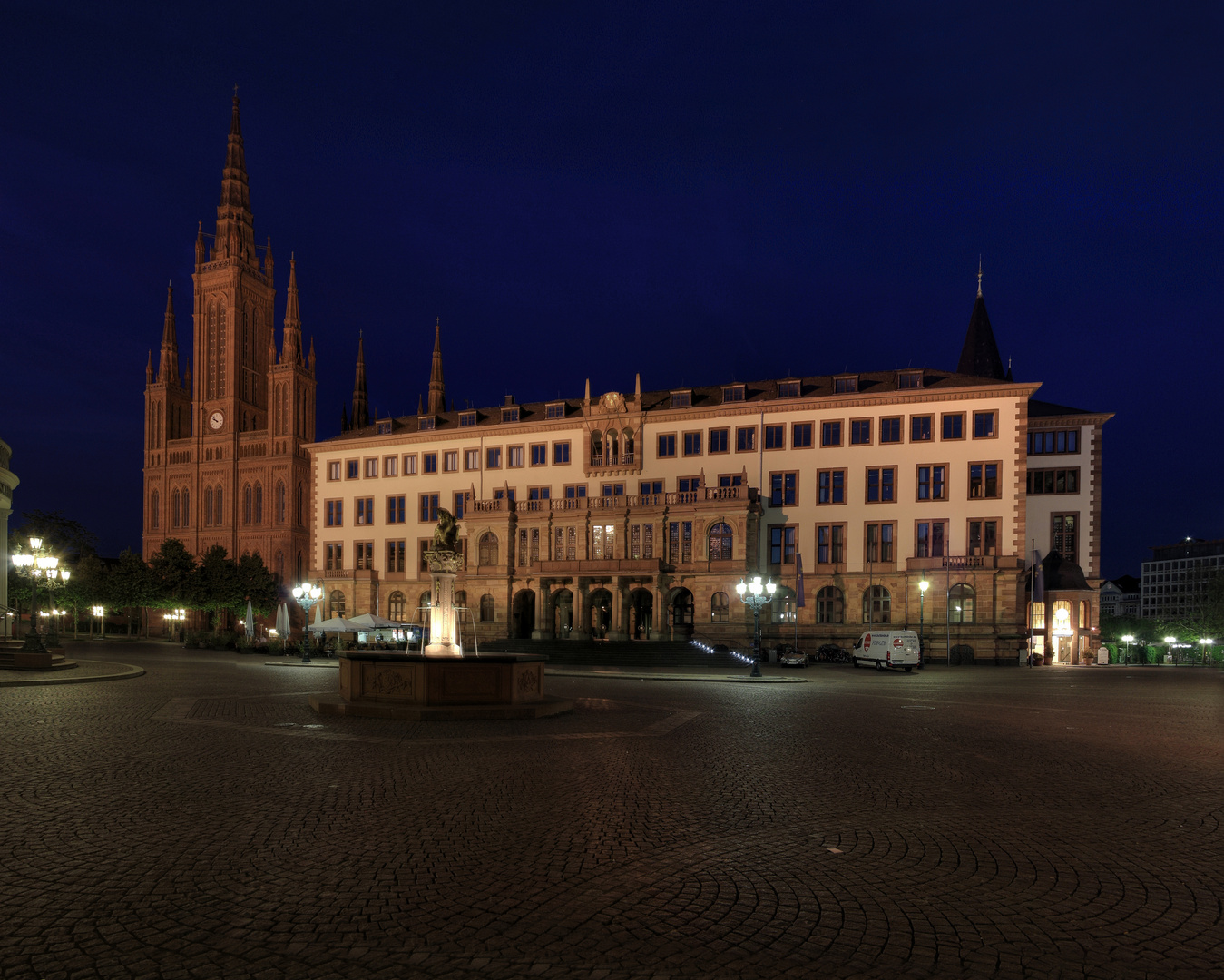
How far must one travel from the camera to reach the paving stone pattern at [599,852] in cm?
616

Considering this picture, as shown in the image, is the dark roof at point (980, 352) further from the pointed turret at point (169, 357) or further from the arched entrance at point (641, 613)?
the pointed turret at point (169, 357)

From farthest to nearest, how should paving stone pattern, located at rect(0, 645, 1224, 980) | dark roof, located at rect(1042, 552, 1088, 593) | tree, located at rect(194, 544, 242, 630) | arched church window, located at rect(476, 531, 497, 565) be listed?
1. tree, located at rect(194, 544, 242, 630)
2. arched church window, located at rect(476, 531, 497, 565)
3. dark roof, located at rect(1042, 552, 1088, 593)
4. paving stone pattern, located at rect(0, 645, 1224, 980)

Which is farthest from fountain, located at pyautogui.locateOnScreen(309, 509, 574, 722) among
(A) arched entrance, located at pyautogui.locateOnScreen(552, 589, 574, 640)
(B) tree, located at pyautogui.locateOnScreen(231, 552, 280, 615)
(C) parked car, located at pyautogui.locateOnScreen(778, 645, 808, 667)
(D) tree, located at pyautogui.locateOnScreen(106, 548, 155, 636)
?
(D) tree, located at pyautogui.locateOnScreen(106, 548, 155, 636)

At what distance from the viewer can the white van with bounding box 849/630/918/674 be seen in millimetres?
42531

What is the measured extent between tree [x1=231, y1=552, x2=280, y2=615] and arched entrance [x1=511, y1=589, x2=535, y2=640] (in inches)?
1235

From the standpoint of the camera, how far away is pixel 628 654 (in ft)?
156

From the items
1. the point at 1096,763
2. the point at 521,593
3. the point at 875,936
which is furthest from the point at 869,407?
the point at 875,936

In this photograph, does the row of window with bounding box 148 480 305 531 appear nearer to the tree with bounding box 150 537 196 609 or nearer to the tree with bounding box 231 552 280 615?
the tree with bounding box 231 552 280 615

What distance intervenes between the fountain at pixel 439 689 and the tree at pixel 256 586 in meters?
64.9

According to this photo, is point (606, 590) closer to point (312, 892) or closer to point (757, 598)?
point (757, 598)

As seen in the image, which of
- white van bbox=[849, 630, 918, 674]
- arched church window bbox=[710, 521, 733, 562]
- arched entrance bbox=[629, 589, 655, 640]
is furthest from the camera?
arched entrance bbox=[629, 589, 655, 640]

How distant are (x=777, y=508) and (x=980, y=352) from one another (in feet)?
102

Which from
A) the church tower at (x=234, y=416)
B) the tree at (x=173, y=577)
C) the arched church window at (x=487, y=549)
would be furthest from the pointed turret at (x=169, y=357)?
the arched church window at (x=487, y=549)

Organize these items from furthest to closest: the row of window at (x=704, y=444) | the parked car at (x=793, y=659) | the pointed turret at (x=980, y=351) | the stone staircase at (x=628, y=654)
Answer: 1. the pointed turret at (x=980, y=351)
2. the row of window at (x=704, y=444)
3. the stone staircase at (x=628, y=654)
4. the parked car at (x=793, y=659)
